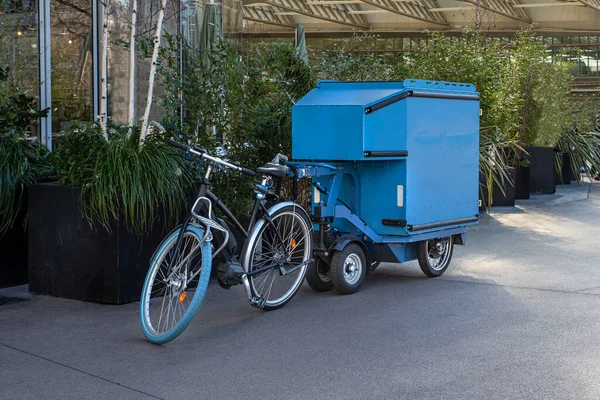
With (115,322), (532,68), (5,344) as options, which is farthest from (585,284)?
(532,68)

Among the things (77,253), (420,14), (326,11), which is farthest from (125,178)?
(420,14)

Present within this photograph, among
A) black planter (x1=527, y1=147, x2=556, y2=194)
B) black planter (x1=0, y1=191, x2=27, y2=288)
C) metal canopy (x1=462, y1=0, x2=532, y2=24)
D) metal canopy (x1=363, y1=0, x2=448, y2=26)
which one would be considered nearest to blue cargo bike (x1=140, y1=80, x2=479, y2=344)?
black planter (x1=0, y1=191, x2=27, y2=288)

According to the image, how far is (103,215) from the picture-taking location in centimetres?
648

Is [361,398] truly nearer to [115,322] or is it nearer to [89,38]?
[115,322]

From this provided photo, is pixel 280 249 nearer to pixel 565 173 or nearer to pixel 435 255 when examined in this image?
pixel 435 255

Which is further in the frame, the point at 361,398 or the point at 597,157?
the point at 597,157

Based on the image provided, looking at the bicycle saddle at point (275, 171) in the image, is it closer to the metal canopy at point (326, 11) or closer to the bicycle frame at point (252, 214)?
the bicycle frame at point (252, 214)

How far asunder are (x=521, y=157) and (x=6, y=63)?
10051 millimetres

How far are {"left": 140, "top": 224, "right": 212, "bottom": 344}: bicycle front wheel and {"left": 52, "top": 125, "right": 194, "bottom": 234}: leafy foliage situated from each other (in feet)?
2.78

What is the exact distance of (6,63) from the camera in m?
8.66

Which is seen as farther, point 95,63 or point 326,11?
point 326,11

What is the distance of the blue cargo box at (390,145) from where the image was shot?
23.2 feet

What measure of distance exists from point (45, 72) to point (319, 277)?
4.07m

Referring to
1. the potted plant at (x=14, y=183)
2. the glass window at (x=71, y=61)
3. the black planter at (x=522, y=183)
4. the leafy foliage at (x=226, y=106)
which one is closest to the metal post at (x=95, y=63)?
the glass window at (x=71, y=61)
